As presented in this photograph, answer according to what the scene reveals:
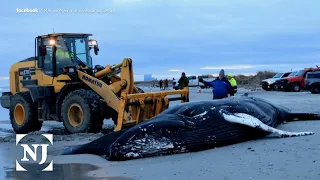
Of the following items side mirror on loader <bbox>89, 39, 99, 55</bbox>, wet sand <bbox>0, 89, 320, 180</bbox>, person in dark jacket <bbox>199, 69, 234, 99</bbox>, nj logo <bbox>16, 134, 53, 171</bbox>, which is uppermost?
side mirror on loader <bbox>89, 39, 99, 55</bbox>

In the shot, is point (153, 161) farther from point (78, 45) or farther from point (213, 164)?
point (78, 45)

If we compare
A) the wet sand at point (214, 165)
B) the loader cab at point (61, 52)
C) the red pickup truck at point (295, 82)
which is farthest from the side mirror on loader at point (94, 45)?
the red pickup truck at point (295, 82)

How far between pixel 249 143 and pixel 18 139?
581cm

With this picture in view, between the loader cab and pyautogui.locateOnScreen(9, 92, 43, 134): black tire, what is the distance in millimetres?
1063

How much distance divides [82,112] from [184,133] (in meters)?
4.99

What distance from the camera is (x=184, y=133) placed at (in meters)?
9.02

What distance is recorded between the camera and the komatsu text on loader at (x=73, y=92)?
43.4ft

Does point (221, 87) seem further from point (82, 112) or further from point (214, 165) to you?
point (214, 165)

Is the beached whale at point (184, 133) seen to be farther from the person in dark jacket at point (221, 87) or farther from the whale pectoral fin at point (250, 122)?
the person in dark jacket at point (221, 87)

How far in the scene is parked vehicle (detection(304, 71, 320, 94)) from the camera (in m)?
33.3

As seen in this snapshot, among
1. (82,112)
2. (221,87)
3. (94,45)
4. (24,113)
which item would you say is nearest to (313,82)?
(94,45)

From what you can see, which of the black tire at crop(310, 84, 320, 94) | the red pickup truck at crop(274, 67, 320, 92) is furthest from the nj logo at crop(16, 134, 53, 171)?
the red pickup truck at crop(274, 67, 320, 92)

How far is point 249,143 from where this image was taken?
9227 mm

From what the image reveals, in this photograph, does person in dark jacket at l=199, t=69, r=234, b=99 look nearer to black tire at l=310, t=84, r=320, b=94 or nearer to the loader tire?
the loader tire
